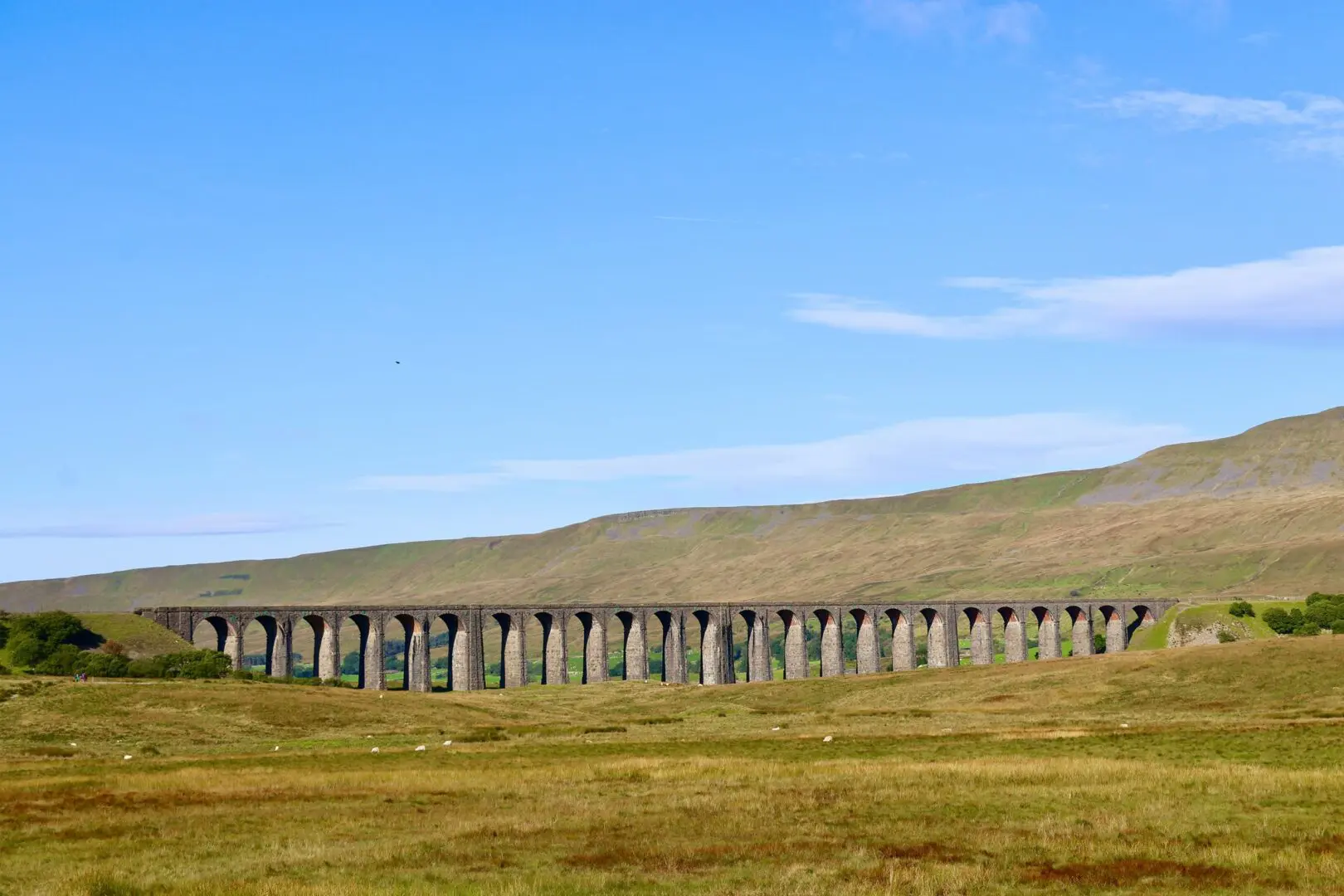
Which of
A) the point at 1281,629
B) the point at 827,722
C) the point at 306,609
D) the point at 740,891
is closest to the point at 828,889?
the point at 740,891

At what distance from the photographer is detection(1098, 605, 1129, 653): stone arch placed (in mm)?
193262

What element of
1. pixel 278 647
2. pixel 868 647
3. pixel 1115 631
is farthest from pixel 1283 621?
pixel 278 647

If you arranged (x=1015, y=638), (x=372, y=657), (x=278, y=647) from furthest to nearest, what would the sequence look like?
(x=1015, y=638) < (x=372, y=657) < (x=278, y=647)

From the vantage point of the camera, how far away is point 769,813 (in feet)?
126

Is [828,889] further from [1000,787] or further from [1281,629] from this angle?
[1281,629]

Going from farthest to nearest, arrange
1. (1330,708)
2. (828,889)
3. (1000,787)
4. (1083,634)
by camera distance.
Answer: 1. (1083,634)
2. (1330,708)
3. (1000,787)
4. (828,889)

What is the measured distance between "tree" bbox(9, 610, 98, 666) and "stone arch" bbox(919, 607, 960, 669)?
101 metres

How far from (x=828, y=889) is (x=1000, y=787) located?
17.2 metres

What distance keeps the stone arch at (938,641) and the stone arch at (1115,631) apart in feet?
85.6

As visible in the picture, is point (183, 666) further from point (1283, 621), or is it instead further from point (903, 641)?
point (1283, 621)

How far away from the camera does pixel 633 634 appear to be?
158 meters

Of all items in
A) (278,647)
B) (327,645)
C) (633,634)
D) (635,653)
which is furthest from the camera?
(635,653)

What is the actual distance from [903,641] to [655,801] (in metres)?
139

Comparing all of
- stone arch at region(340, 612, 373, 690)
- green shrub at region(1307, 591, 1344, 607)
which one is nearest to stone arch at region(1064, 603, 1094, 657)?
green shrub at region(1307, 591, 1344, 607)
